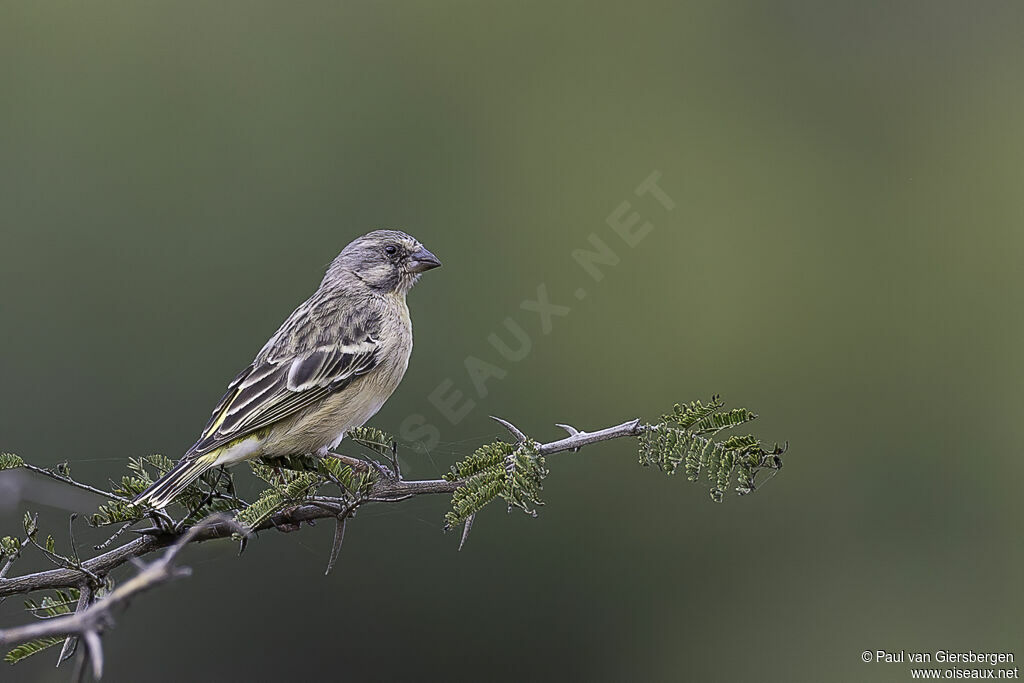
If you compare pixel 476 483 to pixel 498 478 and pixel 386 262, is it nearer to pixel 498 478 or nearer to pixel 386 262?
pixel 498 478

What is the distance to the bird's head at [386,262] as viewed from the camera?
6.81m

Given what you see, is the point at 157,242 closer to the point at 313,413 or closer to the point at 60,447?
the point at 60,447

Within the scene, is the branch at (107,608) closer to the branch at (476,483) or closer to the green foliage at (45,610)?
the branch at (476,483)

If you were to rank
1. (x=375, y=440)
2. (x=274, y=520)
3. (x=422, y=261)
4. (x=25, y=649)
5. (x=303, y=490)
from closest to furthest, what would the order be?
(x=25, y=649) → (x=303, y=490) → (x=274, y=520) → (x=375, y=440) → (x=422, y=261)

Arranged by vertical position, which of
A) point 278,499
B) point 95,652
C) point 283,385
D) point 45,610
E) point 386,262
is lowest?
point 45,610

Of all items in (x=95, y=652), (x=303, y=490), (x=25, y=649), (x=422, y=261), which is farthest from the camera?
(x=422, y=261)

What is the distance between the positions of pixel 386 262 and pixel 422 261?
23cm

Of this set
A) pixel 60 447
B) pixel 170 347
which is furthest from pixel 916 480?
pixel 60 447

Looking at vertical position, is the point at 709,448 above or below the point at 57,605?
above

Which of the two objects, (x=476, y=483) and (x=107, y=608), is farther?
(x=476, y=483)

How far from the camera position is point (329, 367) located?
19.6 feet

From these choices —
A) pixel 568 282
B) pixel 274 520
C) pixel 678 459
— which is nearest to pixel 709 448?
pixel 678 459

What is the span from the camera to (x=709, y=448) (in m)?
3.54

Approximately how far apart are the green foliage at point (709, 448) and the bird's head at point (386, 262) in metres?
3.34
